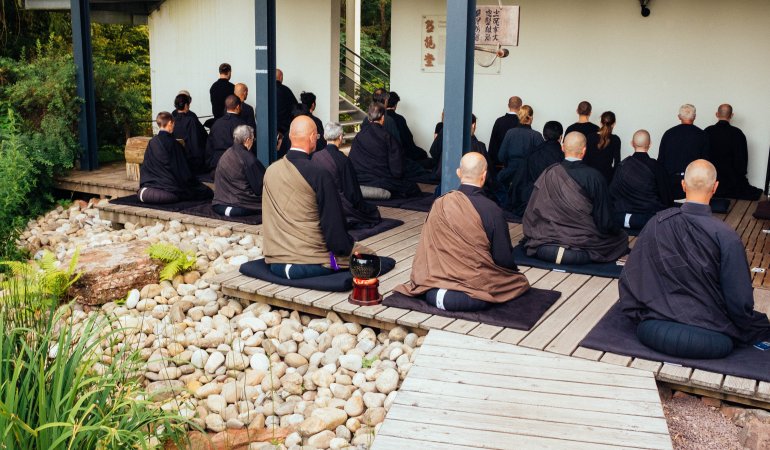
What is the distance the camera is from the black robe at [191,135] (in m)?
11.9

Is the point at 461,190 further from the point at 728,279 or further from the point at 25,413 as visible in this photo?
the point at 25,413

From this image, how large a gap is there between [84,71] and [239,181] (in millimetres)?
3861

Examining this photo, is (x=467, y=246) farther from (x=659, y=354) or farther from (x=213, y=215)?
(x=213, y=215)

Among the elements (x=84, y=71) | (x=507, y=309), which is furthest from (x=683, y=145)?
(x=84, y=71)

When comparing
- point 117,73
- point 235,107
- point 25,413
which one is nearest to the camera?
point 25,413

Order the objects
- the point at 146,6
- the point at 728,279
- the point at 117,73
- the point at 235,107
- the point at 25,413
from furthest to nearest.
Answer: the point at 146,6, the point at 117,73, the point at 235,107, the point at 728,279, the point at 25,413

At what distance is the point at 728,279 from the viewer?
4.92 m

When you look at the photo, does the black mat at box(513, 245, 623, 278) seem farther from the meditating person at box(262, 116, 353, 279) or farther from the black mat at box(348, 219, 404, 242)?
the meditating person at box(262, 116, 353, 279)

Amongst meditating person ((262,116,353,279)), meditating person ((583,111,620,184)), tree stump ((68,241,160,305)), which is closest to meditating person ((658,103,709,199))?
meditating person ((583,111,620,184))

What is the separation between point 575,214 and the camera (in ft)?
23.8

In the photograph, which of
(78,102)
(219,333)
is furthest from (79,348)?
(78,102)

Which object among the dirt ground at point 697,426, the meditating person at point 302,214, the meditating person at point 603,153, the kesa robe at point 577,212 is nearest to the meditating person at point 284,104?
the meditating person at point 603,153

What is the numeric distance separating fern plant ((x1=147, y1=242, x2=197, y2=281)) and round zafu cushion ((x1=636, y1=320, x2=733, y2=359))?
425 centimetres

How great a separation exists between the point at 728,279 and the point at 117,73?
10210mm
